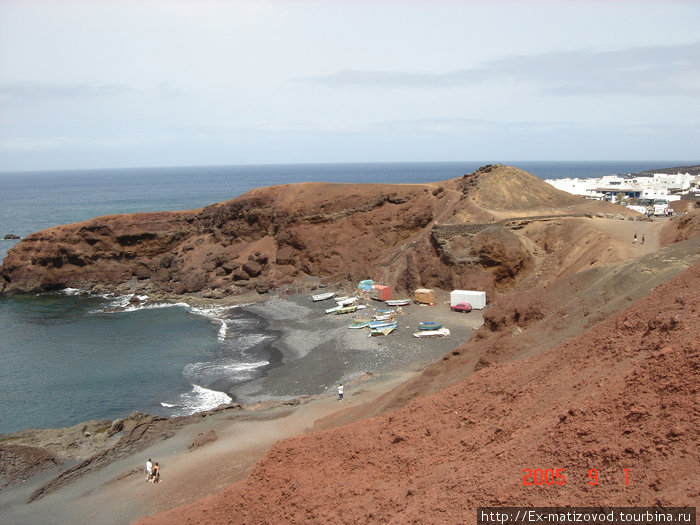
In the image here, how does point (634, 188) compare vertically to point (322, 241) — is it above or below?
above

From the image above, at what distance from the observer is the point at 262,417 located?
2709cm

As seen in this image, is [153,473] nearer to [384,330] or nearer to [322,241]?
[384,330]

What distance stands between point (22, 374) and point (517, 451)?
37220 millimetres

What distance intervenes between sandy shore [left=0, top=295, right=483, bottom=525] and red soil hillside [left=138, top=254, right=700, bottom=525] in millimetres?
6774

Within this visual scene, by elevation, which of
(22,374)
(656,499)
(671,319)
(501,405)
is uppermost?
(671,319)

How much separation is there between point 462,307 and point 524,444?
111 feet

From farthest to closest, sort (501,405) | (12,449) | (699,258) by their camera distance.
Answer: (12,449)
(699,258)
(501,405)

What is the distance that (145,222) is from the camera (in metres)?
69.6

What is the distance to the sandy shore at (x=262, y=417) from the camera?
20250 mm

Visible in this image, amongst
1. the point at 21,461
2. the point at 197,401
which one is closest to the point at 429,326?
the point at 197,401

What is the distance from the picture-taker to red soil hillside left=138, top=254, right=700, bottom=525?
28.0ft

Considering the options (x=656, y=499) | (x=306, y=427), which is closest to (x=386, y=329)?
(x=306, y=427)

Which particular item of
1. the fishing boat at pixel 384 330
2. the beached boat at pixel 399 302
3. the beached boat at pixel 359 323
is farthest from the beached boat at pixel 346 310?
the fishing boat at pixel 384 330

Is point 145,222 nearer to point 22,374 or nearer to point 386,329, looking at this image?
point 22,374
